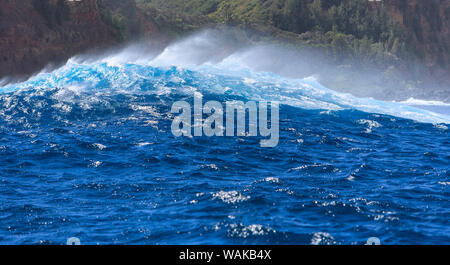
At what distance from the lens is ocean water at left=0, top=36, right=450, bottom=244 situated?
288 inches

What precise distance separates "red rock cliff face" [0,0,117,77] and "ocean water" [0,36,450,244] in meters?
7.50

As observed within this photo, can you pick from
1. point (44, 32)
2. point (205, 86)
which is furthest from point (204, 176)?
point (44, 32)

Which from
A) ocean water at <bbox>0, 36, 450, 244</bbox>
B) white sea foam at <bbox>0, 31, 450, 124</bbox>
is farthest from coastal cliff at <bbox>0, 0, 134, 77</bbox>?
ocean water at <bbox>0, 36, 450, 244</bbox>

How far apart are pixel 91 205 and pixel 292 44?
3932 centimetres

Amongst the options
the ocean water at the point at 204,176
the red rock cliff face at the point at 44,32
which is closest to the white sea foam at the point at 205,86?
the ocean water at the point at 204,176

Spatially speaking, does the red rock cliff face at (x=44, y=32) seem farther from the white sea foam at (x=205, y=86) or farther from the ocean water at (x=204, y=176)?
the ocean water at (x=204, y=176)

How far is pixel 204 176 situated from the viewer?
996cm

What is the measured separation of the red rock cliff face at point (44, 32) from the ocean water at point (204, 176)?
24.6 feet

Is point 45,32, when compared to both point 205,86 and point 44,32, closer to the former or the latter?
point 44,32

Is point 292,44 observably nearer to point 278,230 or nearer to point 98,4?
point 98,4

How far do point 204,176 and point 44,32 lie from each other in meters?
19.9

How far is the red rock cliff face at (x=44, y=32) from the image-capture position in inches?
950

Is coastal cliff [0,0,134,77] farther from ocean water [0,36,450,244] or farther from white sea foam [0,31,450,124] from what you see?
ocean water [0,36,450,244]
